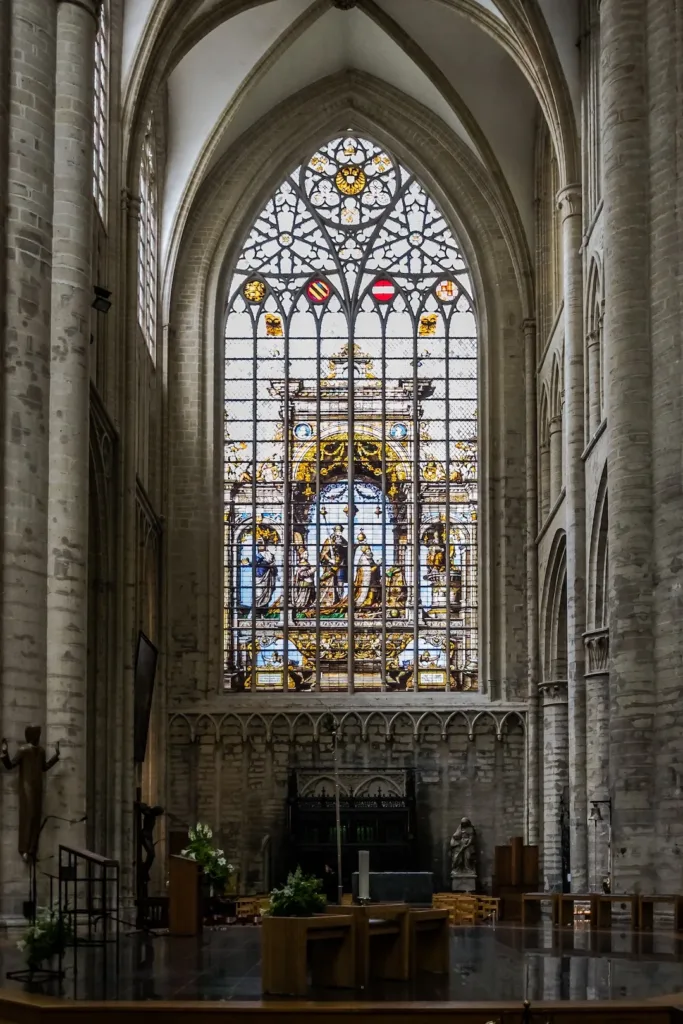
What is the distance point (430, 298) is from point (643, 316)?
43.4 ft

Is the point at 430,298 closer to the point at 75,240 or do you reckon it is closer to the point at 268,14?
the point at 268,14

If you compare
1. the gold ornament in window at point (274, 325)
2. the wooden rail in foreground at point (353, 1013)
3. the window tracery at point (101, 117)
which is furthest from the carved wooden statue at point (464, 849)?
the wooden rail in foreground at point (353, 1013)

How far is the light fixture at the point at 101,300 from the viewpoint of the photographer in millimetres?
23047

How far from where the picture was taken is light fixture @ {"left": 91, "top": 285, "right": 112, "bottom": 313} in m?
23.0

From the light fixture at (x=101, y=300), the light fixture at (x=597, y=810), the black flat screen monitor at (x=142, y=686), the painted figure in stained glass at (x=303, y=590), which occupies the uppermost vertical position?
the light fixture at (x=101, y=300)

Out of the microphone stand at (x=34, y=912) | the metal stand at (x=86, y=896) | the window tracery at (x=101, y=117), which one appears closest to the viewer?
the microphone stand at (x=34, y=912)

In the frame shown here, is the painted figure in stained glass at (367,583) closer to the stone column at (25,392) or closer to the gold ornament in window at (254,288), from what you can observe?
the gold ornament in window at (254,288)

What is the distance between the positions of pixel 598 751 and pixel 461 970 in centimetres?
1130

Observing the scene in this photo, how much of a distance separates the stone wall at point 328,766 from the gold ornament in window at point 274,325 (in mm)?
8026

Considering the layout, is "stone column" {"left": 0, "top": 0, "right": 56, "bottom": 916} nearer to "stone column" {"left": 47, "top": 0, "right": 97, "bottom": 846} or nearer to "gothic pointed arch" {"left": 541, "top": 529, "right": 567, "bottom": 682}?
"stone column" {"left": 47, "top": 0, "right": 97, "bottom": 846}

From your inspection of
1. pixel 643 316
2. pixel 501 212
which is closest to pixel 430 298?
pixel 501 212

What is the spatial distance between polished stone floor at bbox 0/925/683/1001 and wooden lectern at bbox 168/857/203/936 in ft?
2.23

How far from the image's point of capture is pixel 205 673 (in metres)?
32.1

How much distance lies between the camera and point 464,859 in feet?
99.8
